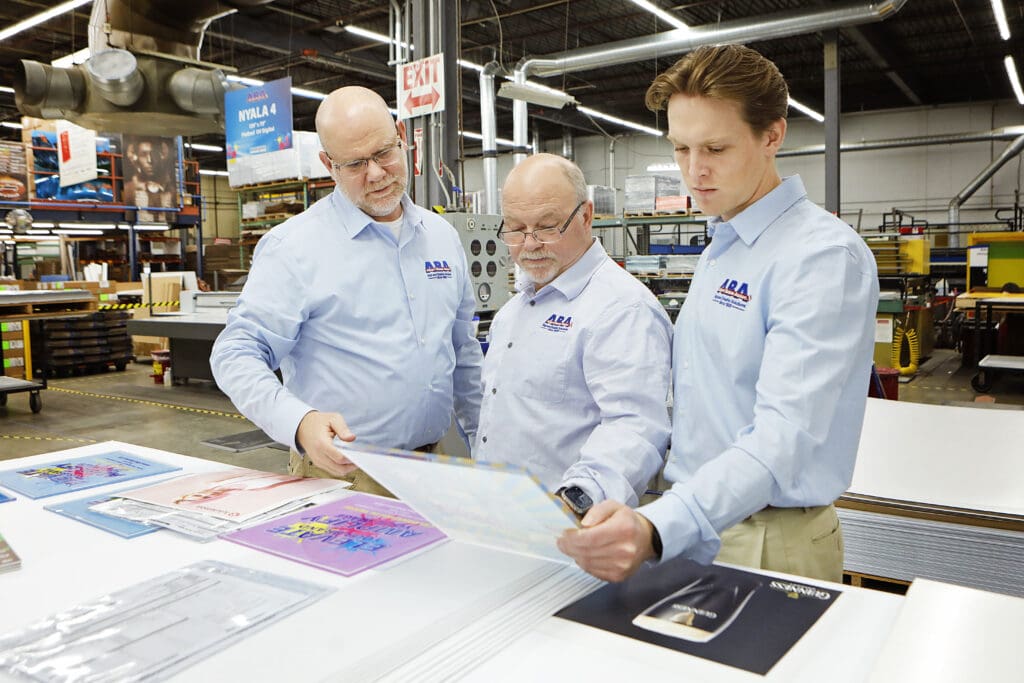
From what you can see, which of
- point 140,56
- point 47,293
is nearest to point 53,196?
point 47,293

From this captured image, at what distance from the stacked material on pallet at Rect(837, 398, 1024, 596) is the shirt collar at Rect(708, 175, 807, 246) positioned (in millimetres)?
1079

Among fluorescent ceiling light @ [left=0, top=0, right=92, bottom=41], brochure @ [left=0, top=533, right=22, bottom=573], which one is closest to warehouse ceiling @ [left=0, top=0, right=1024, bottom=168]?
fluorescent ceiling light @ [left=0, top=0, right=92, bottom=41]

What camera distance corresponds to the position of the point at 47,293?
8.02m

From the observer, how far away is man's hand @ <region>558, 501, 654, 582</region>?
3.34 feet

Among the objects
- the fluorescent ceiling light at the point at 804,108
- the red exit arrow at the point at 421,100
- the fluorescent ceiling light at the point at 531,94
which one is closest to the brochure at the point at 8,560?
the red exit arrow at the point at 421,100

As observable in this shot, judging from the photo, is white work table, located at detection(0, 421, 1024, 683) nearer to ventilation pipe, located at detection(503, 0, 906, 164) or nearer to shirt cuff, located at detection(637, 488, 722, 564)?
shirt cuff, located at detection(637, 488, 722, 564)

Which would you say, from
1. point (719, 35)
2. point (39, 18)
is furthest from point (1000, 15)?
point (39, 18)

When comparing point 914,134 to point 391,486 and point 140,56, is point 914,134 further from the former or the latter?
point 391,486

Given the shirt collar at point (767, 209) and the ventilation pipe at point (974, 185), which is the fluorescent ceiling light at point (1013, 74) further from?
the shirt collar at point (767, 209)

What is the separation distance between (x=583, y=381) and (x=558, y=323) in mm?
146

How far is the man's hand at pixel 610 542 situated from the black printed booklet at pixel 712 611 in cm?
6

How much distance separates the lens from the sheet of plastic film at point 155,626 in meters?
0.91

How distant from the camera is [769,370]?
1.17 m

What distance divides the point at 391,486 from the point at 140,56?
12.3 ft
